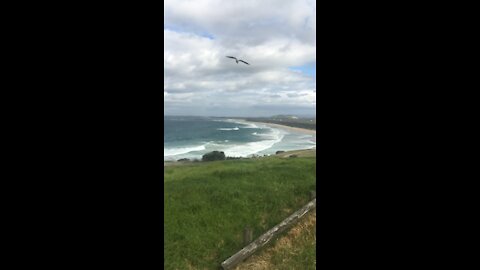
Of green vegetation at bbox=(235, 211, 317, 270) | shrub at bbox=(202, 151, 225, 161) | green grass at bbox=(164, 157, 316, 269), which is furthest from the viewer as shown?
shrub at bbox=(202, 151, 225, 161)

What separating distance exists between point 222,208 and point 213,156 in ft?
44.2

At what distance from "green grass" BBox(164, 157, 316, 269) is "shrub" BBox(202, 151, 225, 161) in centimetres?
979

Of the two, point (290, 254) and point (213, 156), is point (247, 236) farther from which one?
point (213, 156)

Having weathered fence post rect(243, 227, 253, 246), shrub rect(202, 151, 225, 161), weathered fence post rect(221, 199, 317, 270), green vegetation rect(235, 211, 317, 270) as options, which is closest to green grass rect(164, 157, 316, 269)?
weathered fence post rect(243, 227, 253, 246)

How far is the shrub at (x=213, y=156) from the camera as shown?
21188mm

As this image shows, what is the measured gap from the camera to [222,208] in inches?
327

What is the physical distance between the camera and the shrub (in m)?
21.2

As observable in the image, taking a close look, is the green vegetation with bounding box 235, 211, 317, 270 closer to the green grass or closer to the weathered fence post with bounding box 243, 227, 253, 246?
the weathered fence post with bounding box 243, 227, 253, 246
